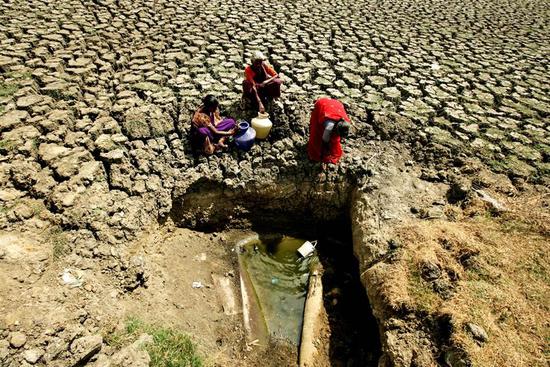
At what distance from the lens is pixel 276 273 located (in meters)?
5.12

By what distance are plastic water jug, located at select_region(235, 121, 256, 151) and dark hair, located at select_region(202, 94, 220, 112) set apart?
1.42 feet

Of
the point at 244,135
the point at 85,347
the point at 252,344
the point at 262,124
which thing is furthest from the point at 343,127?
the point at 85,347

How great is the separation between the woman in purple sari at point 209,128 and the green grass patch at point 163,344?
238 cm

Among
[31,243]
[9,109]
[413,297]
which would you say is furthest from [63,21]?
[413,297]

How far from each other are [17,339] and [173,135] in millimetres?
3043

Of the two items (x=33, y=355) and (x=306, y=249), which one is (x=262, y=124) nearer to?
(x=306, y=249)

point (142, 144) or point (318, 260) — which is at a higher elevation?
point (142, 144)

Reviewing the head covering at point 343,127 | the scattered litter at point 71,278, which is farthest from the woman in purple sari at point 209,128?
the scattered litter at point 71,278

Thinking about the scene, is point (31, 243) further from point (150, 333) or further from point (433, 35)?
point (433, 35)

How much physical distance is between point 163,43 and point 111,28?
1.15m

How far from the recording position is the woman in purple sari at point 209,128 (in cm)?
502

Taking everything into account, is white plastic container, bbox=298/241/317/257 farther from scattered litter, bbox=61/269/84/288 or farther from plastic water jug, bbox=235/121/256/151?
scattered litter, bbox=61/269/84/288

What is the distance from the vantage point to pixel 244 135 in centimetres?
521

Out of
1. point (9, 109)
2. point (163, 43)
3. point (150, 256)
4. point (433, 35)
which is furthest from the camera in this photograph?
point (433, 35)
